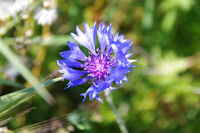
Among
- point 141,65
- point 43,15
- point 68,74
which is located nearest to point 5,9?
point 43,15

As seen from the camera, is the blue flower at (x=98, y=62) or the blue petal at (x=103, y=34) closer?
the blue flower at (x=98, y=62)

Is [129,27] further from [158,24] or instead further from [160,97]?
[160,97]

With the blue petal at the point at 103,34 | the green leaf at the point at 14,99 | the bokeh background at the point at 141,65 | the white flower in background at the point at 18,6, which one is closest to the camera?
the green leaf at the point at 14,99

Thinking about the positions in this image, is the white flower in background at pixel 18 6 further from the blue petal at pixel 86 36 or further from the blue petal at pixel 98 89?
the blue petal at pixel 98 89

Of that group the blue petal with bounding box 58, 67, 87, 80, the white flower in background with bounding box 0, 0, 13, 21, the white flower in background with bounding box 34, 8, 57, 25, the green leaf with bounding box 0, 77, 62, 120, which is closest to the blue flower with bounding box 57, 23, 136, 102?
the blue petal with bounding box 58, 67, 87, 80

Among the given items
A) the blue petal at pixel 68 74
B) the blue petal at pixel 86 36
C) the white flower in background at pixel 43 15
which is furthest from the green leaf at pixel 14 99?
the white flower in background at pixel 43 15

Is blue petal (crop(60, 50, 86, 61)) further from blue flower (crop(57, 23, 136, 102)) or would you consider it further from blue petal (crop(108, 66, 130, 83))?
blue petal (crop(108, 66, 130, 83))

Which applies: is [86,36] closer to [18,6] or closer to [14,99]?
[14,99]

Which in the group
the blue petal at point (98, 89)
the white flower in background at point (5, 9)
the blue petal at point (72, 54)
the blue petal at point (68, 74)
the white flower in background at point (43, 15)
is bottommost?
the blue petal at point (98, 89)
